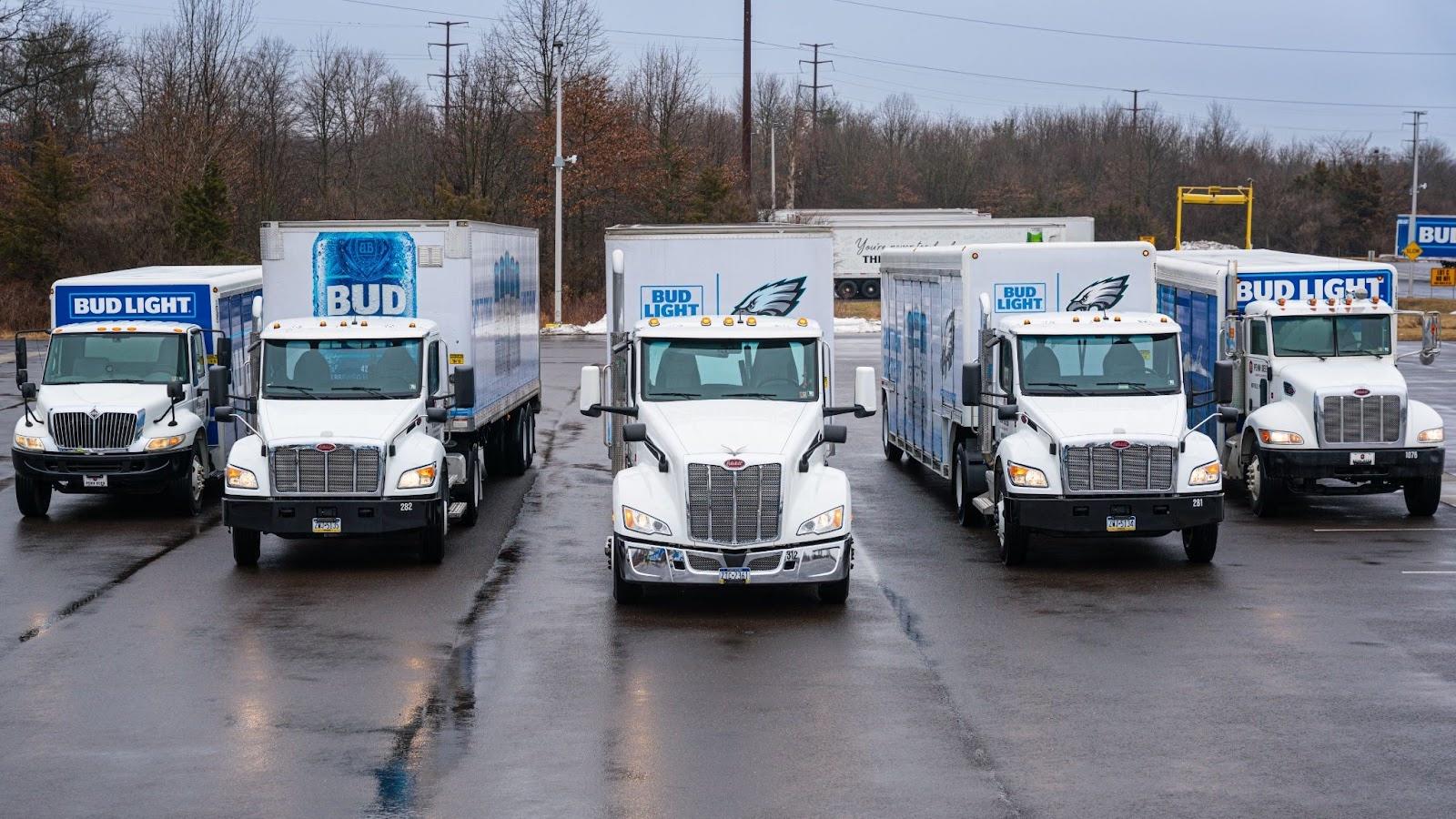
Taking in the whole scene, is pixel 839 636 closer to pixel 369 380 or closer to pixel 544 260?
pixel 369 380

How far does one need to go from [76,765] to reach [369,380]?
28.2ft

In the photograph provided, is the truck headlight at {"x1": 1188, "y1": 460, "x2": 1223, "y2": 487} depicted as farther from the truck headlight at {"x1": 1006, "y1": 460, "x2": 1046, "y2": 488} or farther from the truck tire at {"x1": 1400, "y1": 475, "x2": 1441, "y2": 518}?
the truck tire at {"x1": 1400, "y1": 475, "x2": 1441, "y2": 518}

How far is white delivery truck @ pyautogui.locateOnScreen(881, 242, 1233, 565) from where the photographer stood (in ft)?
55.3

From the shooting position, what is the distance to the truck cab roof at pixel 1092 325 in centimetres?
1830

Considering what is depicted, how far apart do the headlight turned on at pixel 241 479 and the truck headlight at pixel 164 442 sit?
4566mm

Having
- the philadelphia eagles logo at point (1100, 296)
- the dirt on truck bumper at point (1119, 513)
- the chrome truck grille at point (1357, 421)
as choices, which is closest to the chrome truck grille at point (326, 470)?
the dirt on truck bumper at point (1119, 513)

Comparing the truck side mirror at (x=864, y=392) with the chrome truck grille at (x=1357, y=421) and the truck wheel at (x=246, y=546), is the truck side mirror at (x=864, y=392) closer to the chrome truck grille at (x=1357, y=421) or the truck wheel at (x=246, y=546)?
the truck wheel at (x=246, y=546)

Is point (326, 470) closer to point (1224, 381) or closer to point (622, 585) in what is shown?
point (622, 585)

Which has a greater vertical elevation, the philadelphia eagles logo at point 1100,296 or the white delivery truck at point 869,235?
the white delivery truck at point 869,235

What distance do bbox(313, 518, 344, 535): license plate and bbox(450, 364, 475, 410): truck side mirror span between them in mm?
1871

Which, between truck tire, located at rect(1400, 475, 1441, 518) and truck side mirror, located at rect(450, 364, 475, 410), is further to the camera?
truck tire, located at rect(1400, 475, 1441, 518)

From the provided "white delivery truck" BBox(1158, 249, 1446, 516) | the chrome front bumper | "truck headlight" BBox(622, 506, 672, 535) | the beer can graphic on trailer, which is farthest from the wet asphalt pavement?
the beer can graphic on trailer

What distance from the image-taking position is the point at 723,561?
1455cm

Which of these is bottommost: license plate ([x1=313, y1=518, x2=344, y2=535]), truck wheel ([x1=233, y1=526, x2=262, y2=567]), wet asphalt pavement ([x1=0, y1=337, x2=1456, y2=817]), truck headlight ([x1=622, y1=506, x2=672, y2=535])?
wet asphalt pavement ([x1=0, y1=337, x2=1456, y2=817])
